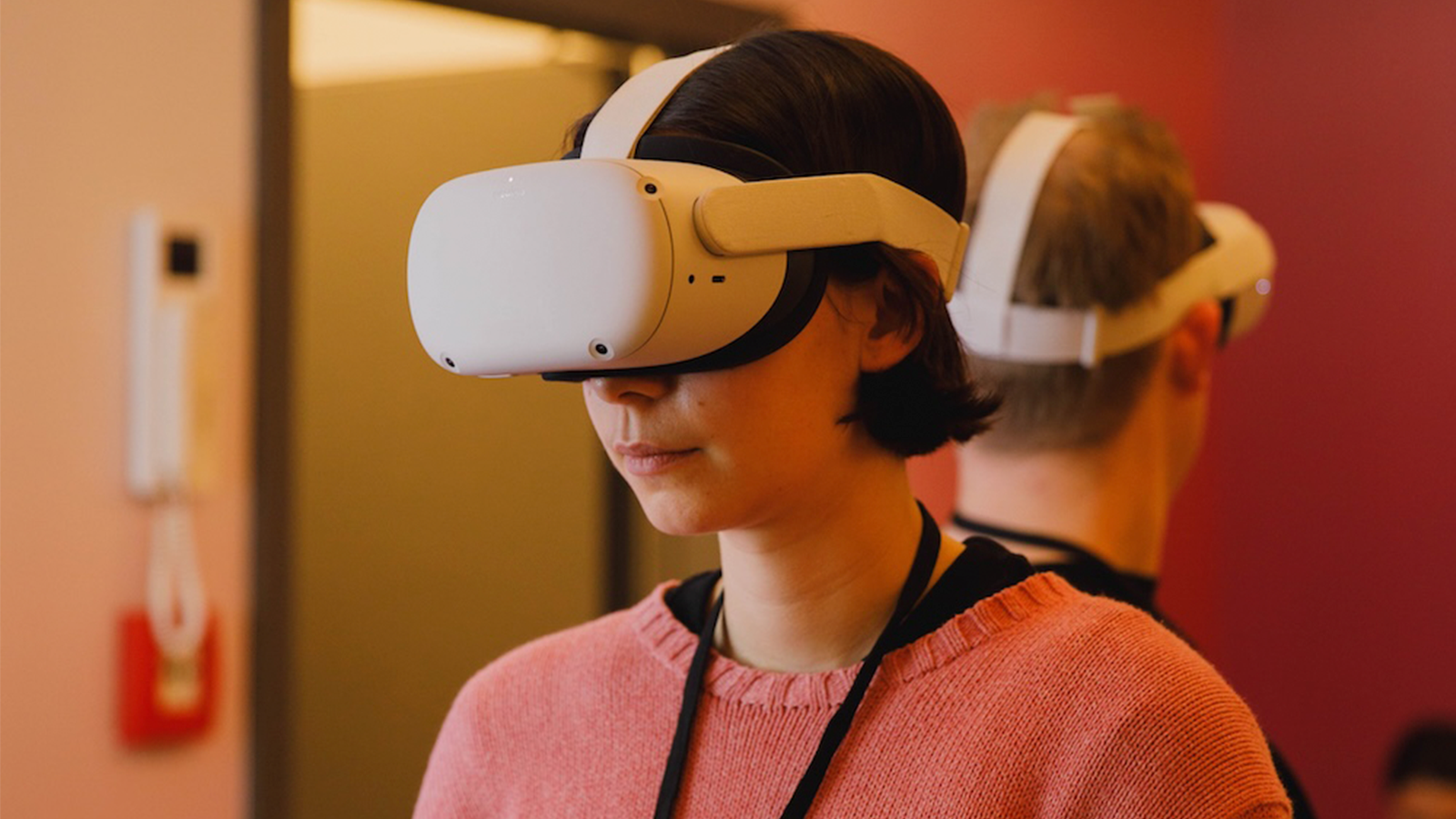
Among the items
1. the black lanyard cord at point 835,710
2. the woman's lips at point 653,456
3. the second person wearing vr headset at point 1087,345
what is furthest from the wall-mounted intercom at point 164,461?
the woman's lips at point 653,456

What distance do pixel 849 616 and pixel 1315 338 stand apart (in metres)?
2.60

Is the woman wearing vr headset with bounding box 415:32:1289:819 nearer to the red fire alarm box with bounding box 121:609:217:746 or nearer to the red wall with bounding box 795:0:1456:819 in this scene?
the red fire alarm box with bounding box 121:609:217:746

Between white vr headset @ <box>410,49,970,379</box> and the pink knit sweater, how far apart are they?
9.3 inches

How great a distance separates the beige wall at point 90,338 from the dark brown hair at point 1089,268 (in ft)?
3.70

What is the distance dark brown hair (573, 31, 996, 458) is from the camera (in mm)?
866

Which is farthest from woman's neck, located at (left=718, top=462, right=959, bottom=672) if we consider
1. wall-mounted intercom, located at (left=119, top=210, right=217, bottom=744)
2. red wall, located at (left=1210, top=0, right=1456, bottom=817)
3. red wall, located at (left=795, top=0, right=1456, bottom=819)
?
red wall, located at (left=1210, top=0, right=1456, bottom=817)

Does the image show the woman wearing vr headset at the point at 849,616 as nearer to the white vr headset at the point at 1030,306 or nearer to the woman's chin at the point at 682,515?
the woman's chin at the point at 682,515

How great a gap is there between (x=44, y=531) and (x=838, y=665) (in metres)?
1.35

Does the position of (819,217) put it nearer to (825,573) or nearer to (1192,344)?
(825,573)

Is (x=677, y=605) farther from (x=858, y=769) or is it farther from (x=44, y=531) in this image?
(x=44, y=531)

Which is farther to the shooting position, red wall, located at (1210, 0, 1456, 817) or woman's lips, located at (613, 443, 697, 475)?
red wall, located at (1210, 0, 1456, 817)

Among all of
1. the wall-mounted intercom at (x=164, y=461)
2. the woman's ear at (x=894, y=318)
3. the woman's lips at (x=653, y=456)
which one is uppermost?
the woman's ear at (x=894, y=318)

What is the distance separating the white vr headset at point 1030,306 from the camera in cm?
144

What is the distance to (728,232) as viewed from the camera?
799mm
